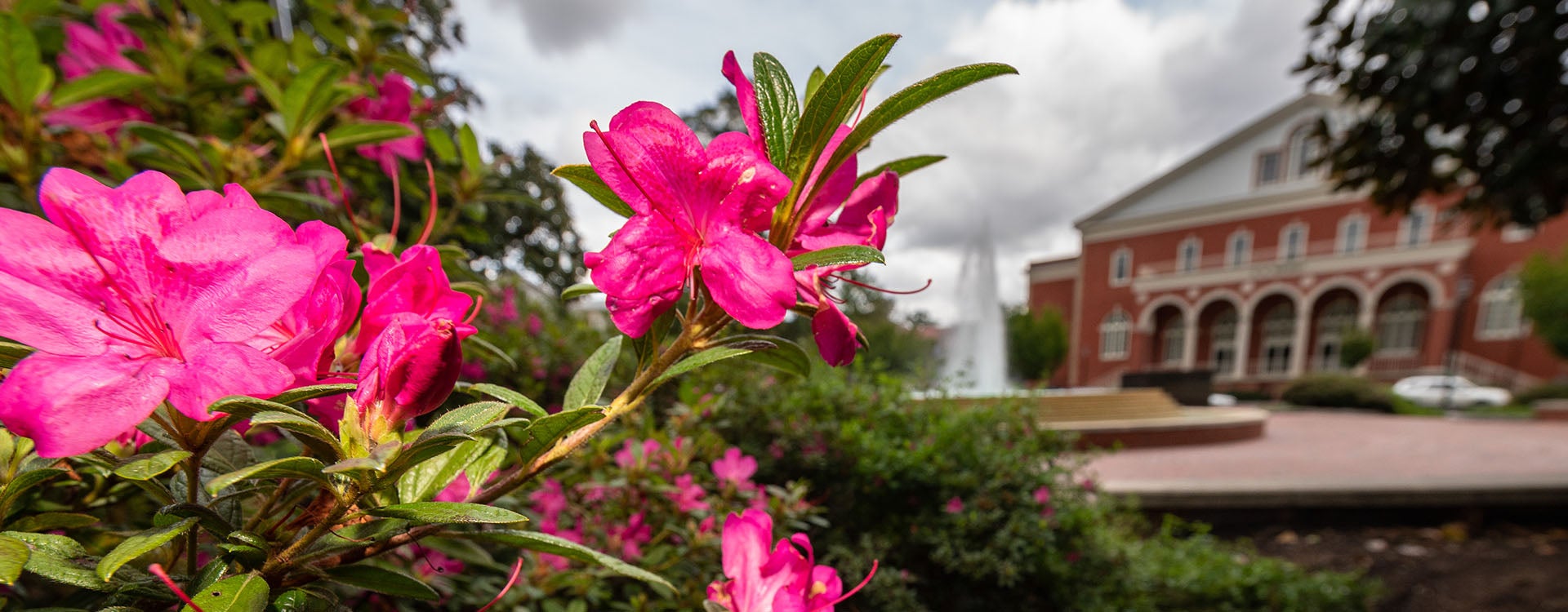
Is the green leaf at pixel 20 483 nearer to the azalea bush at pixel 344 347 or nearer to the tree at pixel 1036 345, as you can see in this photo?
the azalea bush at pixel 344 347

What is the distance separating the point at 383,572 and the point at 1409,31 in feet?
14.5

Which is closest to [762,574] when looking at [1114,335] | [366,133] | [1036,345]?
[366,133]

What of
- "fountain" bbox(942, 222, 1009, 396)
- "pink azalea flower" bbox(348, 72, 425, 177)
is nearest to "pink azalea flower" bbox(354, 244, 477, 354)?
"pink azalea flower" bbox(348, 72, 425, 177)

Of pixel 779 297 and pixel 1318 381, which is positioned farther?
pixel 1318 381

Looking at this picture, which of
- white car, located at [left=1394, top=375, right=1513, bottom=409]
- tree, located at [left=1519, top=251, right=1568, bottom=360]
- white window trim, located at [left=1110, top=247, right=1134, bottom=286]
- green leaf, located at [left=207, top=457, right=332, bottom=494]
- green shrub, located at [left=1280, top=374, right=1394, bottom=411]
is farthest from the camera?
white window trim, located at [left=1110, top=247, right=1134, bottom=286]

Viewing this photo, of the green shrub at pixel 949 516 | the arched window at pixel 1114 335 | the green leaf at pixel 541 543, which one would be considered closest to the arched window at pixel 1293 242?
the arched window at pixel 1114 335

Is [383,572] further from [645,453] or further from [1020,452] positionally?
[1020,452]

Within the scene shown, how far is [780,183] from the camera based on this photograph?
38 centimetres

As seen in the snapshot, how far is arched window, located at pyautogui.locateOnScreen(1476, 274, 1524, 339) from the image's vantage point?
17.9 meters

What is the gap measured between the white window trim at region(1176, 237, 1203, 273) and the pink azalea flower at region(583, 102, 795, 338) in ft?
83.2

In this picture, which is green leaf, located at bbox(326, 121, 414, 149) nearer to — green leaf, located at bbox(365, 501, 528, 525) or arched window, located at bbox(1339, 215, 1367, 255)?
green leaf, located at bbox(365, 501, 528, 525)

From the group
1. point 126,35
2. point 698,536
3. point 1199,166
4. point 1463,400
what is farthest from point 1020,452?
point 1199,166

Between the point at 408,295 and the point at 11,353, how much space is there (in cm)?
17

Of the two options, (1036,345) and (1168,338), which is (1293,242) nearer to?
(1168,338)
